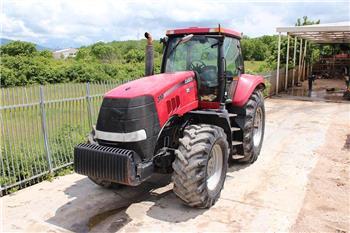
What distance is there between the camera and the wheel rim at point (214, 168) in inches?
190

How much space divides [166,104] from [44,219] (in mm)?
2159

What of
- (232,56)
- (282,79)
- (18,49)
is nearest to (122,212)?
(232,56)

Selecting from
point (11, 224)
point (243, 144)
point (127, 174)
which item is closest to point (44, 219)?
point (11, 224)

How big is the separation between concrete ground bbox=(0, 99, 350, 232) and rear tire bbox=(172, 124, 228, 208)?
26 cm

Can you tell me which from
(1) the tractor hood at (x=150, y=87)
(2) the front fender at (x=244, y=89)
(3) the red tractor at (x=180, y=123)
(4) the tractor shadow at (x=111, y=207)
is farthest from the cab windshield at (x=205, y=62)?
(4) the tractor shadow at (x=111, y=207)

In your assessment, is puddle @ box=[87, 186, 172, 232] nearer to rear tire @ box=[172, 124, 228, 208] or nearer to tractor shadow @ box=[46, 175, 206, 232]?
tractor shadow @ box=[46, 175, 206, 232]

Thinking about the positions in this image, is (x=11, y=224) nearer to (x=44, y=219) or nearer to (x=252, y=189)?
(x=44, y=219)

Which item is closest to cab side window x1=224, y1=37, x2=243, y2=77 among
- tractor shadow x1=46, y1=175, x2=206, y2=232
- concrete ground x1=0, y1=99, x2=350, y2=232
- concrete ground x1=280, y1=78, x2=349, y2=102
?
concrete ground x1=0, y1=99, x2=350, y2=232

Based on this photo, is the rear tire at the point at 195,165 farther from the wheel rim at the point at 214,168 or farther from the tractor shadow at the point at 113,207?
the tractor shadow at the point at 113,207

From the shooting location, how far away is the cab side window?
5826mm

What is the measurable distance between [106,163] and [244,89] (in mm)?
3157

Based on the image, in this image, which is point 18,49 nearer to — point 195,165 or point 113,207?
point 113,207

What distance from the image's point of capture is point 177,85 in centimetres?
491

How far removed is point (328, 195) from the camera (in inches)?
206
